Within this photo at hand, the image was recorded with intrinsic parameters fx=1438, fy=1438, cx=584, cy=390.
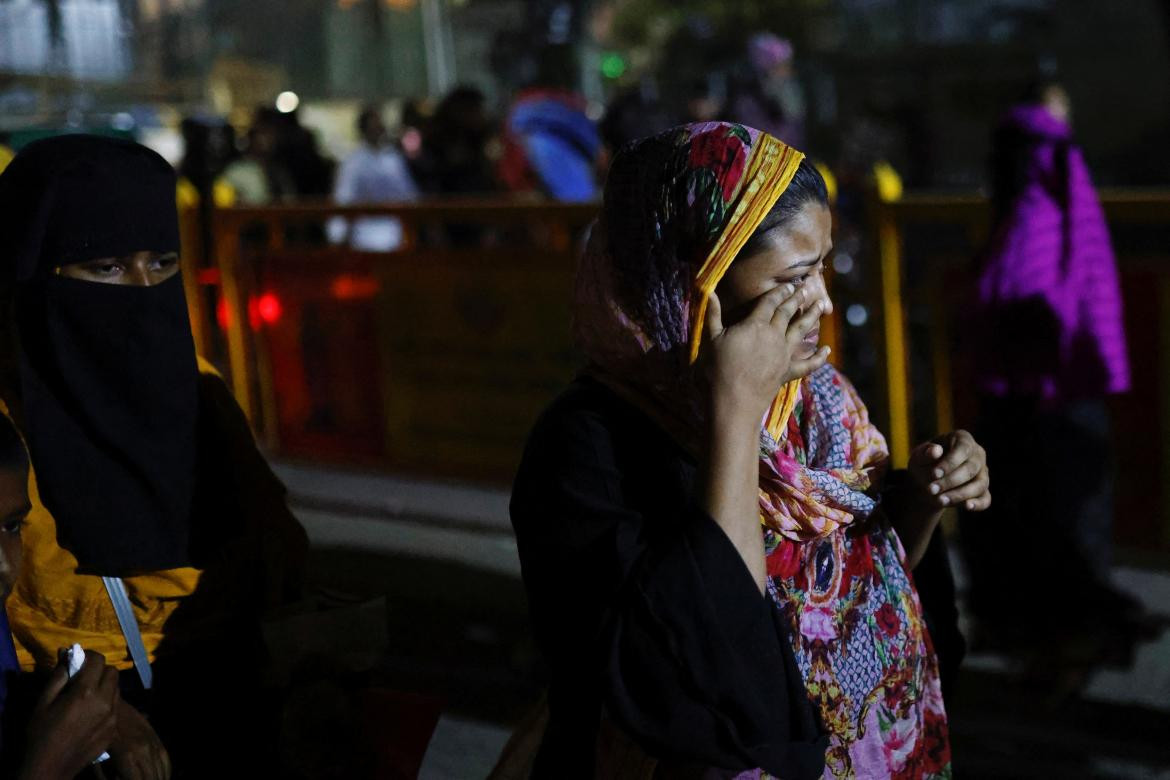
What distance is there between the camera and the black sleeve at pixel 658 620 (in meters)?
1.79

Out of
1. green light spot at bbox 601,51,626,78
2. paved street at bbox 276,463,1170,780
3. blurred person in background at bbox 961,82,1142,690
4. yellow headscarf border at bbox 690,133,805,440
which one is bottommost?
paved street at bbox 276,463,1170,780

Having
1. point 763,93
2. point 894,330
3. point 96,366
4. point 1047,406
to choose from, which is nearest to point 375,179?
point 763,93

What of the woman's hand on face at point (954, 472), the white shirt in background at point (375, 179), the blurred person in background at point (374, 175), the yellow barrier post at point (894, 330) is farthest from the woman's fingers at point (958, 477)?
the white shirt in background at point (375, 179)

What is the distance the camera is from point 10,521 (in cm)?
202

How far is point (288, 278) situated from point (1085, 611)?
4.84m

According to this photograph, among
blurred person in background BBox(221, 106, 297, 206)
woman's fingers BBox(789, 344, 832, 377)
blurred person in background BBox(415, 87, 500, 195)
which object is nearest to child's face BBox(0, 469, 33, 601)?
woman's fingers BBox(789, 344, 832, 377)

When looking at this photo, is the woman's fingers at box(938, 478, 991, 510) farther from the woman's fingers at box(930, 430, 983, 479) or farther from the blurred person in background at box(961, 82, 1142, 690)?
the blurred person in background at box(961, 82, 1142, 690)

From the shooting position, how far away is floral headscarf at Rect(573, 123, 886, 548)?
1867 mm

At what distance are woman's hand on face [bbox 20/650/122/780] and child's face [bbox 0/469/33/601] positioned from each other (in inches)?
5.9

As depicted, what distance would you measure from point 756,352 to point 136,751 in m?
1.12

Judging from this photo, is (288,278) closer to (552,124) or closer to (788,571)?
(552,124)

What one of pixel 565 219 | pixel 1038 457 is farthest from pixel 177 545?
pixel 565 219

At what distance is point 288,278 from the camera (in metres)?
8.20

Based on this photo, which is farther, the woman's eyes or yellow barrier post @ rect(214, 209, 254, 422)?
yellow barrier post @ rect(214, 209, 254, 422)
